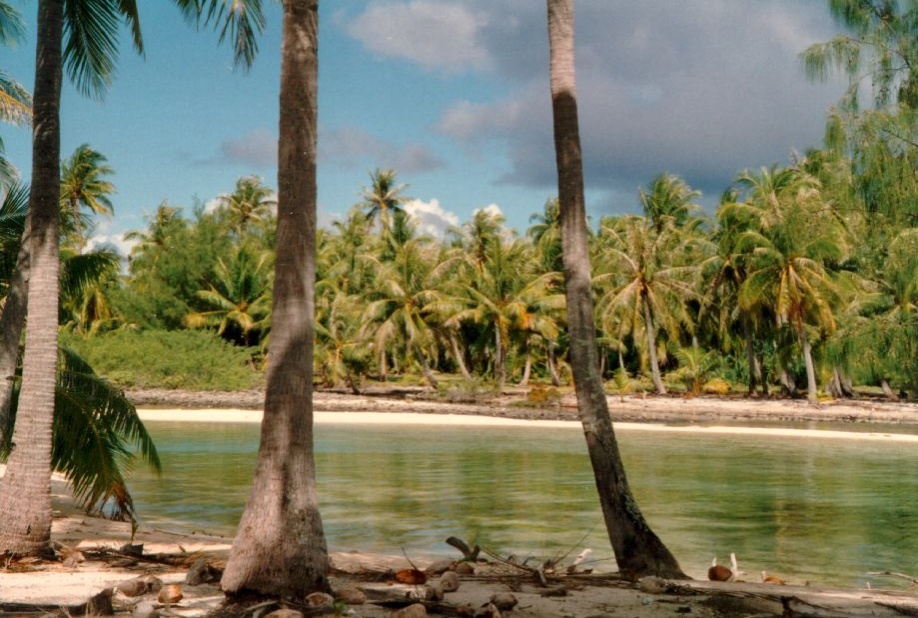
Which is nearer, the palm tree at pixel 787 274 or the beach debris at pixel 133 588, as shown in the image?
the beach debris at pixel 133 588

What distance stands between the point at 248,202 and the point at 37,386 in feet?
183

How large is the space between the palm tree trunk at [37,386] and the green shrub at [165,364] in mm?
37387

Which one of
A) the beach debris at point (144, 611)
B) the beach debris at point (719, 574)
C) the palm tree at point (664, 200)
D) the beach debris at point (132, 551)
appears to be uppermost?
the palm tree at point (664, 200)

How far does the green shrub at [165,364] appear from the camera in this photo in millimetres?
44031

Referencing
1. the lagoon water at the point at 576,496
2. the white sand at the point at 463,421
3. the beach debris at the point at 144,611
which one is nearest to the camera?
the beach debris at the point at 144,611

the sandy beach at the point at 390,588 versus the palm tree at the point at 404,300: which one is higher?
the palm tree at the point at 404,300

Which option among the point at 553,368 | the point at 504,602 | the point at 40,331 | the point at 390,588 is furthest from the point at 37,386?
the point at 553,368

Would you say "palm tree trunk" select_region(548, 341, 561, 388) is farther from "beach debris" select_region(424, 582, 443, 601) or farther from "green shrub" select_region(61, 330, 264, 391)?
"beach debris" select_region(424, 582, 443, 601)

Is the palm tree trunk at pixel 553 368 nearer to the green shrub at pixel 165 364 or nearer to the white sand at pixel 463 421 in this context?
the white sand at pixel 463 421

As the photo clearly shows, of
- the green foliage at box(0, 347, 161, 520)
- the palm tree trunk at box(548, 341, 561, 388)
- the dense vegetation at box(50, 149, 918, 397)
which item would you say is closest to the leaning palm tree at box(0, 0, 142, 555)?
the green foliage at box(0, 347, 161, 520)

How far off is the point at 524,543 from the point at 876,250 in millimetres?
6601

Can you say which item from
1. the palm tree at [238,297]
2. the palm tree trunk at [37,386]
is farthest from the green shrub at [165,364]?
the palm tree trunk at [37,386]

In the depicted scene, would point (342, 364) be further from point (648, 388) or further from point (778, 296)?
point (778, 296)

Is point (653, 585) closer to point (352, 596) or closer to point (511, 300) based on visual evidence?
point (352, 596)
